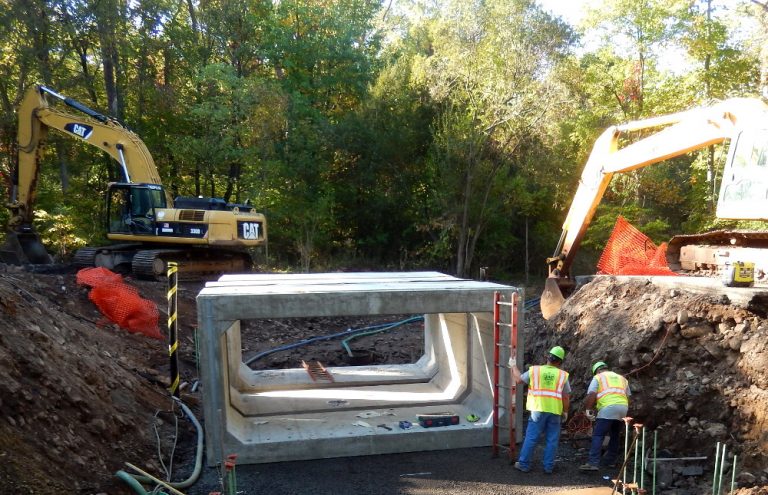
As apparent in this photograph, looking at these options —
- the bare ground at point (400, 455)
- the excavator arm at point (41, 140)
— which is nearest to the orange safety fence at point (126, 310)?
the bare ground at point (400, 455)

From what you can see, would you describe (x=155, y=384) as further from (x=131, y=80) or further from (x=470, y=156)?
(x=131, y=80)

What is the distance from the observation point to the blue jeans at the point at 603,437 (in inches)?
260

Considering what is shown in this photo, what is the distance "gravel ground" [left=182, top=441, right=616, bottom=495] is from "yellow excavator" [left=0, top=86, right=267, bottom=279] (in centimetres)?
1059

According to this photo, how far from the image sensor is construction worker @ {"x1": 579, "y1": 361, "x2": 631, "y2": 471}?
6.50 metres

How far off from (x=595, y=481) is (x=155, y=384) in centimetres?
591

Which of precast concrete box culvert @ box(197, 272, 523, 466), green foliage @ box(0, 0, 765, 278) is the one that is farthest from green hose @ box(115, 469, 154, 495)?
green foliage @ box(0, 0, 765, 278)

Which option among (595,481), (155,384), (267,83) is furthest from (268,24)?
(595,481)

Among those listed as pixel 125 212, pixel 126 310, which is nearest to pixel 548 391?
pixel 126 310

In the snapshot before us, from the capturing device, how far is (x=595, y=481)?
20.9 feet

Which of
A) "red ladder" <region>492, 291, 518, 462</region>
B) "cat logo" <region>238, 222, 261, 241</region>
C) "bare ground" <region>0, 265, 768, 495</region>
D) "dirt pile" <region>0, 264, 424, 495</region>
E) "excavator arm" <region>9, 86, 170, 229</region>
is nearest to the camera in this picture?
"dirt pile" <region>0, 264, 424, 495</region>

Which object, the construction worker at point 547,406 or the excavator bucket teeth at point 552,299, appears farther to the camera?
the excavator bucket teeth at point 552,299

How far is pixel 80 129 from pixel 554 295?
13.3 m

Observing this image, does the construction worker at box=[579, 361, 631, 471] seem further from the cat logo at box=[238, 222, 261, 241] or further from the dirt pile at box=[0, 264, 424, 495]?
the cat logo at box=[238, 222, 261, 241]

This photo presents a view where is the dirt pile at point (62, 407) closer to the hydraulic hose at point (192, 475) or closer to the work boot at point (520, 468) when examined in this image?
the hydraulic hose at point (192, 475)
